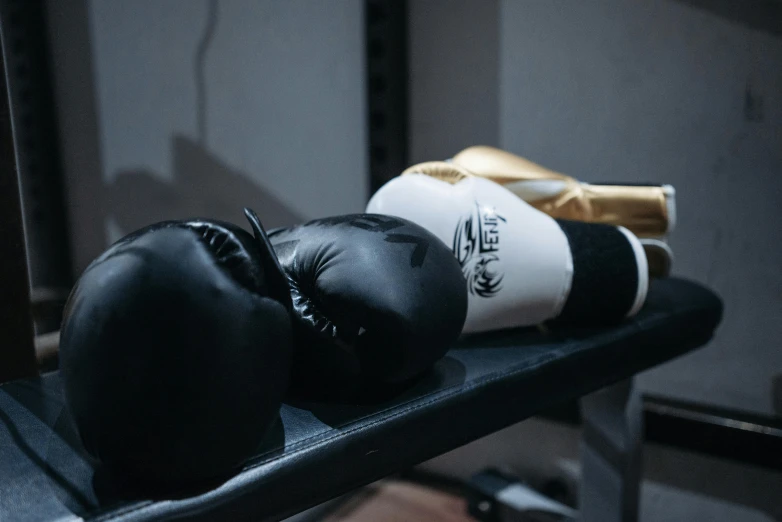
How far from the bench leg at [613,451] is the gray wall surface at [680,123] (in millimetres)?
400

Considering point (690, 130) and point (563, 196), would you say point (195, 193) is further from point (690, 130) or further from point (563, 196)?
point (690, 130)

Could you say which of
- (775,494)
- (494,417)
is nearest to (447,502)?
(775,494)

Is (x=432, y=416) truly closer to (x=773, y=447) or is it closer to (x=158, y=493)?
(x=158, y=493)

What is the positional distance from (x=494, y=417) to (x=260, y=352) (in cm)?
33

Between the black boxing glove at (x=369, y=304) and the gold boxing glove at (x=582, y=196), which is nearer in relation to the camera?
the black boxing glove at (x=369, y=304)

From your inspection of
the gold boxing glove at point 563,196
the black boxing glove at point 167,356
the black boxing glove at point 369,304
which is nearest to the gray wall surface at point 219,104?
the gold boxing glove at point 563,196

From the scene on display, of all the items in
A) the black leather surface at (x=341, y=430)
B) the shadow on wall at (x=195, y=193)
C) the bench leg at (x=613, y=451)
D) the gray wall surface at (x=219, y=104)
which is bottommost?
the bench leg at (x=613, y=451)

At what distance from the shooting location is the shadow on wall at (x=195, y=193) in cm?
156

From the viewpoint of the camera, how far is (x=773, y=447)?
1.15 meters

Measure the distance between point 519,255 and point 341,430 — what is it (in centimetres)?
37

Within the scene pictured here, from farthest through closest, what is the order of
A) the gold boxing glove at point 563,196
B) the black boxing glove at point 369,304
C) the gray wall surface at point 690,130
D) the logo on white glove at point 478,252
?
1. the gray wall surface at point 690,130
2. the gold boxing glove at point 563,196
3. the logo on white glove at point 478,252
4. the black boxing glove at point 369,304

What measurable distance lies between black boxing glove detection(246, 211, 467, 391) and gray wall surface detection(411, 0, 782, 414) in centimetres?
90

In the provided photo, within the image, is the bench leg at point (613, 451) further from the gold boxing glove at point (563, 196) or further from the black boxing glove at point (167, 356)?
the black boxing glove at point (167, 356)

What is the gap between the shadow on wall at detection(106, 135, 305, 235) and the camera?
5.13ft
